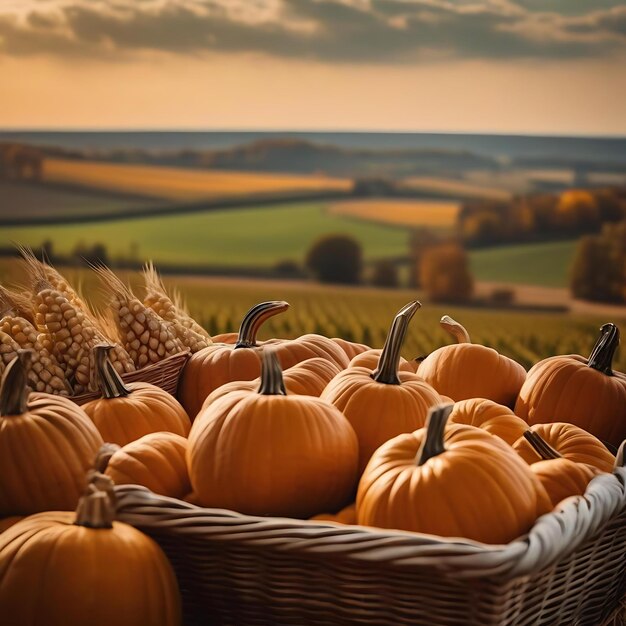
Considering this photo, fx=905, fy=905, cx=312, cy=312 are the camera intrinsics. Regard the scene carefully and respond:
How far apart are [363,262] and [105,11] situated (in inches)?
56.8

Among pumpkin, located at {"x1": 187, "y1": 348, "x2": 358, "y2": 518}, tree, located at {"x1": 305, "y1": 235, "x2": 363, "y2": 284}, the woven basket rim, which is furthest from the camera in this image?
tree, located at {"x1": 305, "y1": 235, "x2": 363, "y2": 284}

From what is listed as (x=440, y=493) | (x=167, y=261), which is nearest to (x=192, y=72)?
(x=167, y=261)

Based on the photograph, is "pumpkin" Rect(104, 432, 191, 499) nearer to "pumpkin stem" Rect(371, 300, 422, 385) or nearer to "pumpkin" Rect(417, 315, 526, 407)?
"pumpkin stem" Rect(371, 300, 422, 385)

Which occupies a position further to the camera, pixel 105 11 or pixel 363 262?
pixel 105 11

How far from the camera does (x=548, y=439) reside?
1127 mm

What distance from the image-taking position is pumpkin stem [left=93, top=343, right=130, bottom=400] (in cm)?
117

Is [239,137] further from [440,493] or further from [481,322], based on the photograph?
[440,493]

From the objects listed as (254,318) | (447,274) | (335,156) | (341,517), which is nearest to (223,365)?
(254,318)

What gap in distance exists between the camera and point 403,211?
3.26 meters

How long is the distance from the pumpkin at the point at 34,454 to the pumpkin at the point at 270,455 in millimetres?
138

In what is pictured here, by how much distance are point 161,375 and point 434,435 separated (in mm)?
612

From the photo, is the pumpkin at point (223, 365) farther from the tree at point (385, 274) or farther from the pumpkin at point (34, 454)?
the tree at point (385, 274)

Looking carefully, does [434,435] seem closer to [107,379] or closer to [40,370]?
[107,379]

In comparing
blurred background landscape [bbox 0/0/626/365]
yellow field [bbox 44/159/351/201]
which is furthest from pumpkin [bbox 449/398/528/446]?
yellow field [bbox 44/159/351/201]
